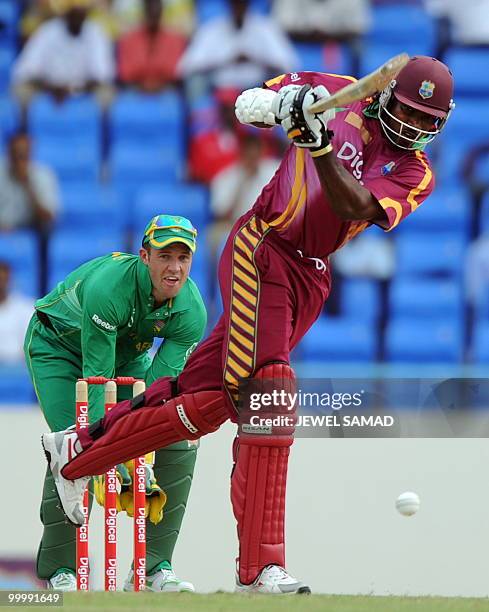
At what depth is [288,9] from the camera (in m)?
6.96

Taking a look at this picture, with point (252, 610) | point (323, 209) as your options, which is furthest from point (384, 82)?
point (252, 610)

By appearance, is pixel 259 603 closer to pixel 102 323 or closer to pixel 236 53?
pixel 102 323

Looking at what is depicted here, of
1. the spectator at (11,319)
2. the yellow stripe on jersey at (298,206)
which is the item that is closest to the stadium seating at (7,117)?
the spectator at (11,319)

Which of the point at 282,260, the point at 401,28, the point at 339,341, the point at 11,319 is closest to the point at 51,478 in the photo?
the point at 282,260

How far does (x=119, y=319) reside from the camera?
12.3ft

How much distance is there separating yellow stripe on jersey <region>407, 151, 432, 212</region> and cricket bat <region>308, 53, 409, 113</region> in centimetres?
30

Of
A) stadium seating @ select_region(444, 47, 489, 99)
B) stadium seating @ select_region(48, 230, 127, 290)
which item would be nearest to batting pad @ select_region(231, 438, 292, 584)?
stadium seating @ select_region(48, 230, 127, 290)

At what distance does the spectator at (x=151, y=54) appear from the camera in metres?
6.91

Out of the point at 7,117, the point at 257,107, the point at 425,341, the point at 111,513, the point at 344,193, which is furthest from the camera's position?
the point at 7,117

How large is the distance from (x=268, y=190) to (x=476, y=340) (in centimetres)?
364

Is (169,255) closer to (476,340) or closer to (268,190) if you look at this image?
(268,190)

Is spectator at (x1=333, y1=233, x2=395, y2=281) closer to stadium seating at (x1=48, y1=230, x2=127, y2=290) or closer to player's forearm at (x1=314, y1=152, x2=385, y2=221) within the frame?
stadium seating at (x1=48, y1=230, x2=127, y2=290)

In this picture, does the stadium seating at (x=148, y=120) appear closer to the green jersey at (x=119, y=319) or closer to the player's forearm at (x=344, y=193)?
the green jersey at (x=119, y=319)

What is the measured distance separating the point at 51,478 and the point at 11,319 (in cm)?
285
